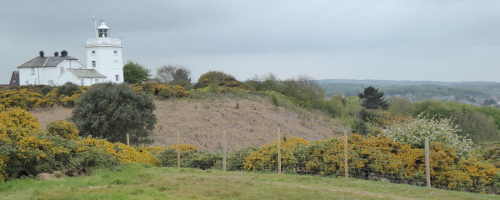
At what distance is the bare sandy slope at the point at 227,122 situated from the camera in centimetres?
2866

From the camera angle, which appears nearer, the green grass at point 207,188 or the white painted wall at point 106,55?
the green grass at point 207,188

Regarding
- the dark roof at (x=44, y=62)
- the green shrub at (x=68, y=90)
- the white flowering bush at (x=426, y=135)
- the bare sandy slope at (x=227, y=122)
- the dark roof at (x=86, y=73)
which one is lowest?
the bare sandy slope at (x=227, y=122)

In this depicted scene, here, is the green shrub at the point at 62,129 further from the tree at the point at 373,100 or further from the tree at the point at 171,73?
the tree at the point at 171,73

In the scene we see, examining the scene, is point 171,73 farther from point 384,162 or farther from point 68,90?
point 384,162

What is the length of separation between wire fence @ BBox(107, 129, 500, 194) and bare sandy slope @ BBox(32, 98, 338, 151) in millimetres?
9571

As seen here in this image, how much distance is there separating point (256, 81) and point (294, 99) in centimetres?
733

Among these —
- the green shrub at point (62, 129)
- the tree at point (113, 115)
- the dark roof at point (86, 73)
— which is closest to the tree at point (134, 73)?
the dark roof at point (86, 73)

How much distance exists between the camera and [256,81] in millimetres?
55594

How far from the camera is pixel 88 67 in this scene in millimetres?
57438

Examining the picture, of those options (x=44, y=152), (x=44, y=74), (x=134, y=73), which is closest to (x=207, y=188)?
(x=44, y=152)

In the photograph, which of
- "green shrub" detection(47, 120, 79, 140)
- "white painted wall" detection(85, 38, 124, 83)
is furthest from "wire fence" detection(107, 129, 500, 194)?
"white painted wall" detection(85, 38, 124, 83)

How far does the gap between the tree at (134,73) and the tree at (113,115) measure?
44.0 meters

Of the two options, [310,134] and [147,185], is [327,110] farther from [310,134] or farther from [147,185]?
[147,185]

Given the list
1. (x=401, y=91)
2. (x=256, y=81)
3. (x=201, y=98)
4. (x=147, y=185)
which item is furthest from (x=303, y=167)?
(x=401, y=91)
